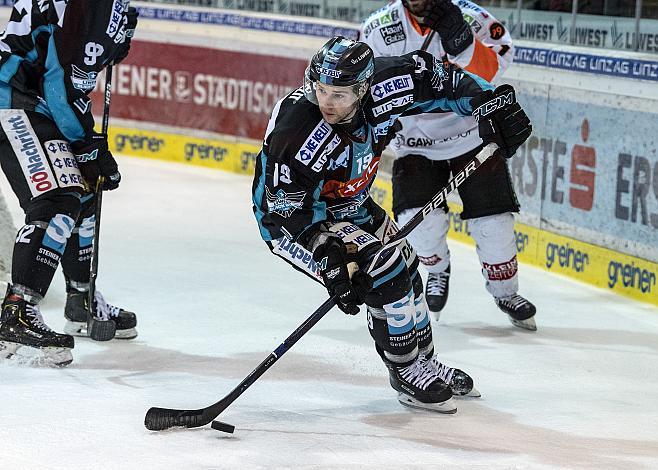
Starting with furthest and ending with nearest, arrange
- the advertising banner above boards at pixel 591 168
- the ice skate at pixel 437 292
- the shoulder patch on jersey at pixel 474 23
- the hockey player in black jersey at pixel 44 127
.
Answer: the advertising banner above boards at pixel 591 168, the ice skate at pixel 437 292, the shoulder patch on jersey at pixel 474 23, the hockey player in black jersey at pixel 44 127

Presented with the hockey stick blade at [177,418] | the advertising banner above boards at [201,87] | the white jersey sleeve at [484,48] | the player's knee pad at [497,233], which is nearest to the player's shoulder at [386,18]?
the white jersey sleeve at [484,48]

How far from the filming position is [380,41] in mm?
4777

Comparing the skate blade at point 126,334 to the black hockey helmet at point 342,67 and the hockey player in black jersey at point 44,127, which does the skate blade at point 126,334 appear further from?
the black hockey helmet at point 342,67

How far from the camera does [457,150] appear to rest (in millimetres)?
4844

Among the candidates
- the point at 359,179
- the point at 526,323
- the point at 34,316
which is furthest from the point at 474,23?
the point at 34,316

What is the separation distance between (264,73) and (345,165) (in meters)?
4.83

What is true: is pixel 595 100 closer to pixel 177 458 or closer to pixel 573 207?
pixel 573 207

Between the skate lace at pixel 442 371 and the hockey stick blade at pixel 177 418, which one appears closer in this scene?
the hockey stick blade at pixel 177 418

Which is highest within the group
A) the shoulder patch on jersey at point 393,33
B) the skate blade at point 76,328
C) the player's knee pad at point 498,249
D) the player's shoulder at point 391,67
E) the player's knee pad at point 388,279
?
the shoulder patch on jersey at point 393,33

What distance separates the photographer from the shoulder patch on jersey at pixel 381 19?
4.78 meters

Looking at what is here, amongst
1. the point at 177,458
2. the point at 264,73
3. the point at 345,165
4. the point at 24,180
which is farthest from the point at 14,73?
the point at 264,73

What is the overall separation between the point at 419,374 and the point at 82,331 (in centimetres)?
146

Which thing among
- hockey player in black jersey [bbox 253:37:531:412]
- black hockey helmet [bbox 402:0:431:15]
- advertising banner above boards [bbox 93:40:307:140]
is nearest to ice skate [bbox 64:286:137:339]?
hockey player in black jersey [bbox 253:37:531:412]

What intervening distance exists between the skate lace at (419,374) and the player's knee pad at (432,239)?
1.23 metres
